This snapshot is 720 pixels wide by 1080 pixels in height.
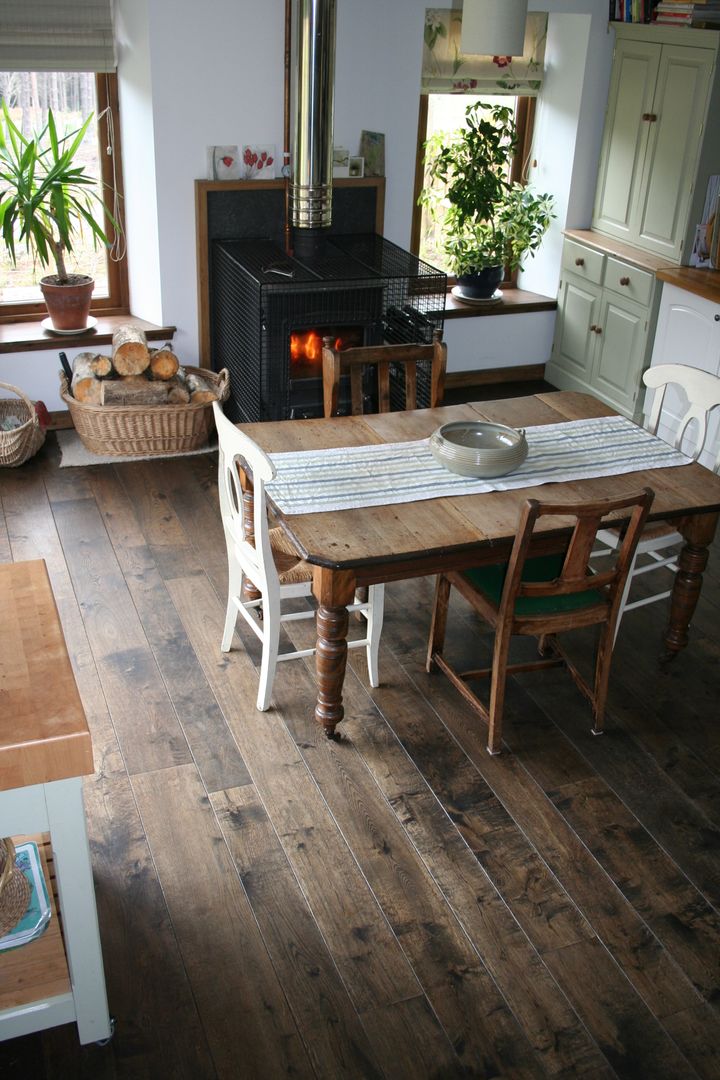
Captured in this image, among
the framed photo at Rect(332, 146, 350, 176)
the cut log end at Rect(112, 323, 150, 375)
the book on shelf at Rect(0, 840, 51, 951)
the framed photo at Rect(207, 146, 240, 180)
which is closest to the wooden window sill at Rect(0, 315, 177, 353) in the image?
the cut log end at Rect(112, 323, 150, 375)

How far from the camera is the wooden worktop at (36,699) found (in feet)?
5.88

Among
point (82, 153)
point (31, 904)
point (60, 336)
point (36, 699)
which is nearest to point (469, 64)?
point (82, 153)

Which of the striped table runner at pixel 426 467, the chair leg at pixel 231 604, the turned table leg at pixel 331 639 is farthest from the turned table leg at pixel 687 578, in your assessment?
the chair leg at pixel 231 604

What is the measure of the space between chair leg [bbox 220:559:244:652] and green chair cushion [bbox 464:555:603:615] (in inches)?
29.1

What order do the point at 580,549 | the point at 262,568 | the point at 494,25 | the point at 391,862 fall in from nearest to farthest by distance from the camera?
the point at 391,862 → the point at 580,549 → the point at 262,568 → the point at 494,25

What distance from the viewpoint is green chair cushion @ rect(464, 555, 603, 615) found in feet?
9.96

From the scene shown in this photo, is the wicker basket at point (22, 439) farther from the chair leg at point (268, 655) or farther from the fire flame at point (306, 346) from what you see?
the chair leg at point (268, 655)

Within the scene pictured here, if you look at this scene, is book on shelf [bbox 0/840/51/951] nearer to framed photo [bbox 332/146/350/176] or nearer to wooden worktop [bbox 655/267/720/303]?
wooden worktop [bbox 655/267/720/303]

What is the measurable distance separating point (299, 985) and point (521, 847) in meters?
0.71

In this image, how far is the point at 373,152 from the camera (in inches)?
200

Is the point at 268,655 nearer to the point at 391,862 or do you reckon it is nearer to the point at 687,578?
the point at 391,862

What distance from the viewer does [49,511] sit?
4.39 metres

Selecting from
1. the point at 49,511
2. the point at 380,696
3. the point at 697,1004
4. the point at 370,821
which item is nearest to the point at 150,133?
the point at 49,511

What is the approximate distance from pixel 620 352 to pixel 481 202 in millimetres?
1030
